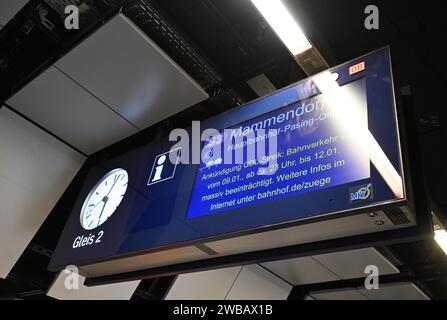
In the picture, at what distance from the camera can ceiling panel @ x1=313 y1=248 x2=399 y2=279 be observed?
4.48 meters

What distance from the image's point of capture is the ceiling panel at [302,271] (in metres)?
4.78

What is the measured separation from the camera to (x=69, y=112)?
312 centimetres

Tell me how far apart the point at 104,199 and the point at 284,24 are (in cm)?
156

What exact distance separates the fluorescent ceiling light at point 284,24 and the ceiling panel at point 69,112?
5.05 feet

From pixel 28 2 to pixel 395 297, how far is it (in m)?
5.17

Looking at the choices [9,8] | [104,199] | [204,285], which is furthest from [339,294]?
[9,8]

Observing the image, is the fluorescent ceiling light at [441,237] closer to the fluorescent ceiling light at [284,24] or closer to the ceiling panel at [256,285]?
the ceiling panel at [256,285]

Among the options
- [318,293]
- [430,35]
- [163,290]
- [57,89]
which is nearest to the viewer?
[430,35]

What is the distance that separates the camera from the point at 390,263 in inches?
183

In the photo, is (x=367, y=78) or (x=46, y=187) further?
(x=46, y=187)

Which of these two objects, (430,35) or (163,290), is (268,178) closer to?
(430,35)

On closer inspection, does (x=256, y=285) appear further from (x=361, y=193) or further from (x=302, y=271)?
(x=361, y=193)

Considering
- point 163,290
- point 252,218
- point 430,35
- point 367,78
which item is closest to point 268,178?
point 252,218

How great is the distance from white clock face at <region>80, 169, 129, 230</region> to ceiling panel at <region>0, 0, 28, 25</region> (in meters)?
1.16
